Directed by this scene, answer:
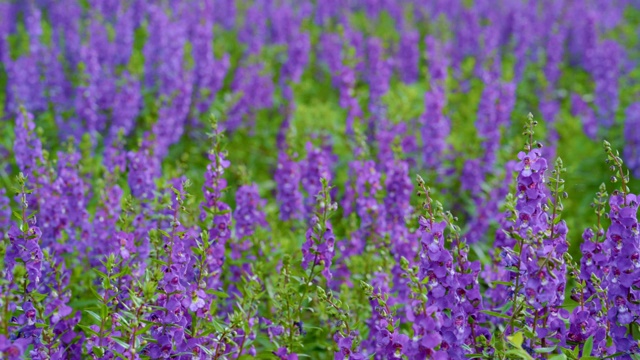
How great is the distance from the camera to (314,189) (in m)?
5.91

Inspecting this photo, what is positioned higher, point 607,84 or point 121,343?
point 121,343

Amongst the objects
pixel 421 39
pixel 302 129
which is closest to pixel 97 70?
pixel 302 129

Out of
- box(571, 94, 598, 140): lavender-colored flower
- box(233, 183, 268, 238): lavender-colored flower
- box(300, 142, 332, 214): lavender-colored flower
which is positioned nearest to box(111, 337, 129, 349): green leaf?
box(233, 183, 268, 238): lavender-colored flower

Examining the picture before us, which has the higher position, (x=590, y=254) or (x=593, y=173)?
(x=590, y=254)

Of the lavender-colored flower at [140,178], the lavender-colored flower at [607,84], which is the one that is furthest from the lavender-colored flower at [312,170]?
the lavender-colored flower at [607,84]

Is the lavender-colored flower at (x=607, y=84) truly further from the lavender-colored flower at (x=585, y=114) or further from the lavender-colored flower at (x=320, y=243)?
the lavender-colored flower at (x=320, y=243)

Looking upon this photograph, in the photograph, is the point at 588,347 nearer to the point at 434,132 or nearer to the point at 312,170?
the point at 312,170

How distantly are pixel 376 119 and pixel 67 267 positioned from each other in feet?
14.1

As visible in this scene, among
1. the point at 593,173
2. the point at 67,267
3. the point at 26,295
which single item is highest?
the point at 26,295

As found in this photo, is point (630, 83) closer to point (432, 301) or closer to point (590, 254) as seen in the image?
point (590, 254)

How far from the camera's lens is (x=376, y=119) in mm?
8375

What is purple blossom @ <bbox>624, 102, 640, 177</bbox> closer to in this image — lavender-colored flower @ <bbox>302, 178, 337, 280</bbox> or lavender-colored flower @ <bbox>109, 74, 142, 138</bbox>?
lavender-colored flower @ <bbox>302, 178, 337, 280</bbox>

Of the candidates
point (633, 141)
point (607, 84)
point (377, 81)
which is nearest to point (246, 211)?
point (377, 81)

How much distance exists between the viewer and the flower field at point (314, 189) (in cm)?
346
